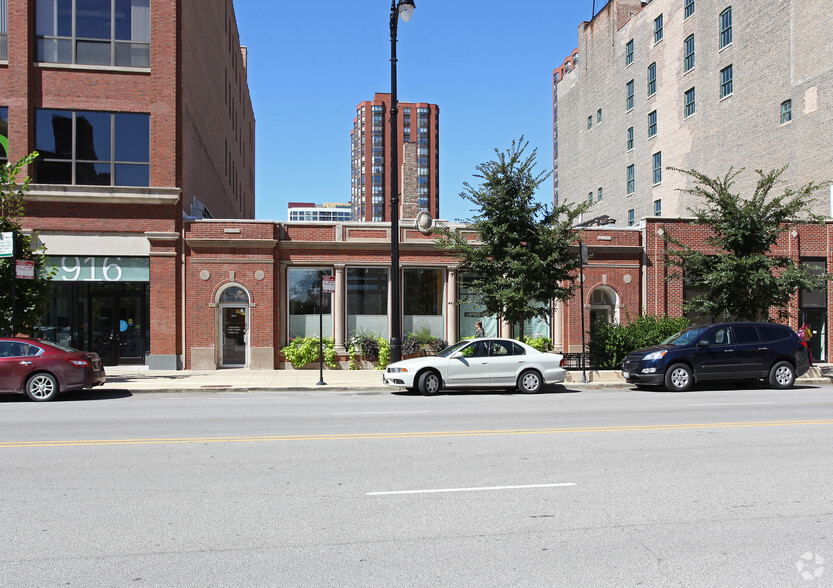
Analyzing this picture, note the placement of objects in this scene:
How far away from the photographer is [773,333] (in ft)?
54.2

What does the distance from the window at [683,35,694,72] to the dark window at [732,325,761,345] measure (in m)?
27.2

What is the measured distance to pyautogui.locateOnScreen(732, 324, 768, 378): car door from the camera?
636 inches

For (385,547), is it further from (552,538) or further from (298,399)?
(298,399)

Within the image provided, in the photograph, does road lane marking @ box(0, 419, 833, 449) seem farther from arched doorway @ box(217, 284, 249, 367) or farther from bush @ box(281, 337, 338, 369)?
arched doorway @ box(217, 284, 249, 367)

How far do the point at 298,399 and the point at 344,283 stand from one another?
8002 mm

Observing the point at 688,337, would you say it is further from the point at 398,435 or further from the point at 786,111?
the point at 786,111

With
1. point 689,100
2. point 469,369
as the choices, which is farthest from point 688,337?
point 689,100

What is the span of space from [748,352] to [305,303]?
44.6 ft

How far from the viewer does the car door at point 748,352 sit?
1616 cm

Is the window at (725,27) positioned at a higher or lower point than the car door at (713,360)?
higher

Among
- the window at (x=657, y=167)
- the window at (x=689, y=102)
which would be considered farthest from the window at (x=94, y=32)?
the window at (x=657, y=167)

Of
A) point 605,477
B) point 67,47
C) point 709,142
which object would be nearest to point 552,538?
point 605,477

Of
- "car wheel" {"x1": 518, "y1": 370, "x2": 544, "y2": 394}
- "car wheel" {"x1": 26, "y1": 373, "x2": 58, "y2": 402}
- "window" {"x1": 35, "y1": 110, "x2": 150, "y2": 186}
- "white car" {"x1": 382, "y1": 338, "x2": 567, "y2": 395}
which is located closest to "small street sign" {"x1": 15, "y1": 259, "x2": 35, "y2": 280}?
"car wheel" {"x1": 26, "y1": 373, "x2": 58, "y2": 402}

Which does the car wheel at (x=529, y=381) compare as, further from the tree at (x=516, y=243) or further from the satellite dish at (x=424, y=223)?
the satellite dish at (x=424, y=223)
